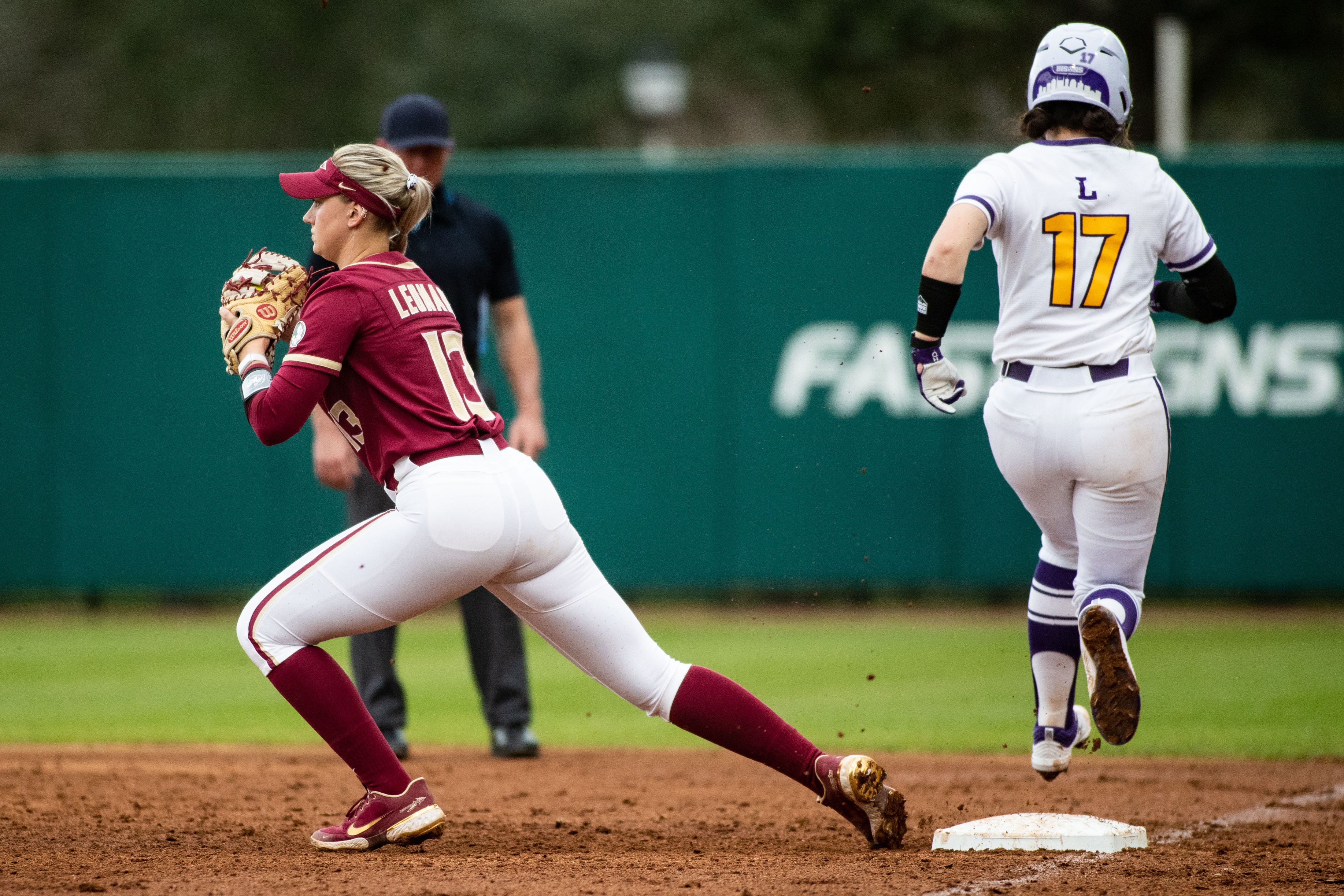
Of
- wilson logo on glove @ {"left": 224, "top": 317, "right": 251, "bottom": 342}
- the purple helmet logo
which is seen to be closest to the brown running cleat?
the purple helmet logo

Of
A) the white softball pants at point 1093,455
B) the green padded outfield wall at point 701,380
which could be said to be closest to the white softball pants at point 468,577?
the white softball pants at point 1093,455

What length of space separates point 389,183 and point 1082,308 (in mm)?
1934

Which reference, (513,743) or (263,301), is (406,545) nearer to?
(263,301)

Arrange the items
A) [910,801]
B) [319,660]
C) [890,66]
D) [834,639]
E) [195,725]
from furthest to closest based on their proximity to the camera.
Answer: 1. [890,66]
2. [834,639]
3. [195,725]
4. [910,801]
5. [319,660]

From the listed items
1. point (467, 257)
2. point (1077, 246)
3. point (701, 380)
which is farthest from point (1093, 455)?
point (701, 380)

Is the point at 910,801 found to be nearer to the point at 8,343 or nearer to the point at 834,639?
the point at 834,639

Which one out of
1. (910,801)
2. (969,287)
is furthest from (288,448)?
(910,801)

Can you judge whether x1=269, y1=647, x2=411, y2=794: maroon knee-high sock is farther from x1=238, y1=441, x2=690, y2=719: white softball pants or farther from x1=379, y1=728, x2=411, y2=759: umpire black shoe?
x1=379, y1=728, x2=411, y2=759: umpire black shoe

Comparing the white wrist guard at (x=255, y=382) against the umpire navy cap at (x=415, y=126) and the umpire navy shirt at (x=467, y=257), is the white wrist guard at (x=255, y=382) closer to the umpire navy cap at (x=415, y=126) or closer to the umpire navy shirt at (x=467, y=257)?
the umpire navy shirt at (x=467, y=257)

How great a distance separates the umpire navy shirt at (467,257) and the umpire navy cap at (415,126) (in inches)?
8.7

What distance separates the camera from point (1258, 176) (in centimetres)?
1033

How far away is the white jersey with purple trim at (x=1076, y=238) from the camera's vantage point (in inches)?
167

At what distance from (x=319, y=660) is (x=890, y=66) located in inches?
661

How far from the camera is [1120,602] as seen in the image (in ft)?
14.0
